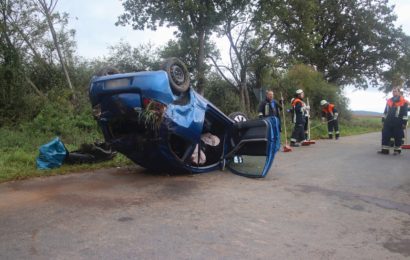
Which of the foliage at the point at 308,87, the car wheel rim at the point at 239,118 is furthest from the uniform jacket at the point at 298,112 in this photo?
the foliage at the point at 308,87

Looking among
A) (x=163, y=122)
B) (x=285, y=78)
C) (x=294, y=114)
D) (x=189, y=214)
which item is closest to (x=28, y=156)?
(x=163, y=122)

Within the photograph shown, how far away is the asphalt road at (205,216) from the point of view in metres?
3.54

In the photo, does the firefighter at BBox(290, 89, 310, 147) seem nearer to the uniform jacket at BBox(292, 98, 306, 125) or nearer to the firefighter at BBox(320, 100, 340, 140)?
the uniform jacket at BBox(292, 98, 306, 125)

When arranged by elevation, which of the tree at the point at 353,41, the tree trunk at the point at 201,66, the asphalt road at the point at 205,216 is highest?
the tree at the point at 353,41

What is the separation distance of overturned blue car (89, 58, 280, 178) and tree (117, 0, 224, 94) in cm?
1304

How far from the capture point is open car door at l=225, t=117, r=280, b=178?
7.03 m

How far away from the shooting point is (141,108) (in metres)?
5.96

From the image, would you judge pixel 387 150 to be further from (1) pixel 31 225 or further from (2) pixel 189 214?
(1) pixel 31 225

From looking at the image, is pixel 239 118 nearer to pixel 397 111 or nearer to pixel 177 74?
pixel 177 74

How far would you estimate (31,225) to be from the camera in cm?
412

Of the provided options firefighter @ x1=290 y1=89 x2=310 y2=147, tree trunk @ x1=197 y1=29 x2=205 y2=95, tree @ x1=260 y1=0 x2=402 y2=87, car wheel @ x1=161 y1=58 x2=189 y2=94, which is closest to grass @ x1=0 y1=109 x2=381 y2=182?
car wheel @ x1=161 y1=58 x2=189 y2=94

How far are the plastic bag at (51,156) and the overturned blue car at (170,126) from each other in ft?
5.08

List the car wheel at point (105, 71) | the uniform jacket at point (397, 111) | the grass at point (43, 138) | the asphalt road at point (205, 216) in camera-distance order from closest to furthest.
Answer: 1. the asphalt road at point (205, 216)
2. the car wheel at point (105, 71)
3. the grass at point (43, 138)
4. the uniform jacket at point (397, 111)

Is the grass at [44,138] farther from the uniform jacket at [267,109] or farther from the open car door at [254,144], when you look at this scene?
the uniform jacket at [267,109]
